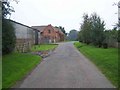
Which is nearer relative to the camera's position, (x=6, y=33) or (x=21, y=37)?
(x=6, y=33)

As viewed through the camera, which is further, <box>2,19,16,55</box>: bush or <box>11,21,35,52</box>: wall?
<box>11,21,35,52</box>: wall

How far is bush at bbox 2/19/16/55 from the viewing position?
27.2 m

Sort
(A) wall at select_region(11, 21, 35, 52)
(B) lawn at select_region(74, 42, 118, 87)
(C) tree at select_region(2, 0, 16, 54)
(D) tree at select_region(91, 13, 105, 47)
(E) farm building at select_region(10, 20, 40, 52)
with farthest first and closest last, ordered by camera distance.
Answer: (D) tree at select_region(91, 13, 105, 47) → (E) farm building at select_region(10, 20, 40, 52) → (A) wall at select_region(11, 21, 35, 52) → (C) tree at select_region(2, 0, 16, 54) → (B) lawn at select_region(74, 42, 118, 87)

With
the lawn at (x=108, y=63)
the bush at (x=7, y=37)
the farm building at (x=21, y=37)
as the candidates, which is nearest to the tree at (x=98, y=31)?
the farm building at (x=21, y=37)

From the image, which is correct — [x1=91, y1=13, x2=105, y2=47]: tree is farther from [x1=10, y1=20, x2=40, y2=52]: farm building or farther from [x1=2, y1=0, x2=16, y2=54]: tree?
[x1=2, y1=0, x2=16, y2=54]: tree

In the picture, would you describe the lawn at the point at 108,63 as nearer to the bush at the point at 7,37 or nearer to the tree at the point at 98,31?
the bush at the point at 7,37

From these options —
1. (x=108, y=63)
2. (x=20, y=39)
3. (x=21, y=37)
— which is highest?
(x=21, y=37)

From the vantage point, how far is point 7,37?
93.7ft

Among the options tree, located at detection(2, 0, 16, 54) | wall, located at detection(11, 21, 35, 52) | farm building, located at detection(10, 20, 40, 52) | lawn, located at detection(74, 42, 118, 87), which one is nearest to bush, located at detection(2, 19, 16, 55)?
tree, located at detection(2, 0, 16, 54)

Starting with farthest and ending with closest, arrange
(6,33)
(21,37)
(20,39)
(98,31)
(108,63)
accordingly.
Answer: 1. (98,31)
2. (21,37)
3. (20,39)
4. (6,33)
5. (108,63)

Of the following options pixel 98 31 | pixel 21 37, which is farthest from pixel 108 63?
pixel 98 31

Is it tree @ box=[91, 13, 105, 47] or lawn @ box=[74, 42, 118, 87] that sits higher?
tree @ box=[91, 13, 105, 47]

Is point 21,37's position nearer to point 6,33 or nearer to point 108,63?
point 6,33

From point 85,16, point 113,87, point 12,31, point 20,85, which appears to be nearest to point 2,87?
point 20,85
